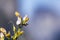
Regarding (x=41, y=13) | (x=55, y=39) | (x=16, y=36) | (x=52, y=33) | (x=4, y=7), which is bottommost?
(x=16, y=36)

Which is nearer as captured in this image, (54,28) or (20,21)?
(20,21)

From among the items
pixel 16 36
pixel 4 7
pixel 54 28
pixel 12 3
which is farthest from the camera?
pixel 54 28

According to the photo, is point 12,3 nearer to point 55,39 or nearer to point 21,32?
point 55,39

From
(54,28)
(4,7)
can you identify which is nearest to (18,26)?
(4,7)

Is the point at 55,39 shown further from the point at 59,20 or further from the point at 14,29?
the point at 14,29

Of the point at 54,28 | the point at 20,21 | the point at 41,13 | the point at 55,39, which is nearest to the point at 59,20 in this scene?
the point at 54,28

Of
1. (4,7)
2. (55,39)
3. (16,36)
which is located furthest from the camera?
(4,7)

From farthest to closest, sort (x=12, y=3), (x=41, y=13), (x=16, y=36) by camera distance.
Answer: (x=41, y=13) < (x=12, y=3) < (x=16, y=36)

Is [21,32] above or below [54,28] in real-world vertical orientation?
below

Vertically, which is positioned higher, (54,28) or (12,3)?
(12,3)
